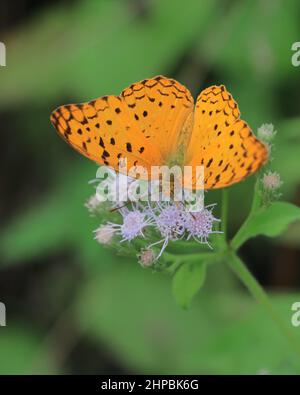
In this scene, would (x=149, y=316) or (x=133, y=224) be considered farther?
(x=149, y=316)

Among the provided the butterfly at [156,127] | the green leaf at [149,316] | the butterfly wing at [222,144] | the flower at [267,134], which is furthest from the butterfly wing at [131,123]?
the green leaf at [149,316]

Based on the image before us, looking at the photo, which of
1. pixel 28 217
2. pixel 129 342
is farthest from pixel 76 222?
pixel 129 342

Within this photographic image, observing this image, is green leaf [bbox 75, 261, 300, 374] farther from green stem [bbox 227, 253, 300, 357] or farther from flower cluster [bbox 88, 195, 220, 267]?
flower cluster [bbox 88, 195, 220, 267]

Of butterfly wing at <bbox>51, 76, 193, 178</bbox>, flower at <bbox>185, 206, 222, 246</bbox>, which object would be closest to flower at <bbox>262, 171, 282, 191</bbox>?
flower at <bbox>185, 206, 222, 246</bbox>

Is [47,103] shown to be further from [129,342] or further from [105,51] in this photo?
[129,342]

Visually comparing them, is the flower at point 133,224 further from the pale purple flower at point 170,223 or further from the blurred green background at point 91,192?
the blurred green background at point 91,192

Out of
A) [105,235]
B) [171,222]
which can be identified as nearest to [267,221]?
[171,222]

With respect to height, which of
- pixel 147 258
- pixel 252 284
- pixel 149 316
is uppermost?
pixel 147 258

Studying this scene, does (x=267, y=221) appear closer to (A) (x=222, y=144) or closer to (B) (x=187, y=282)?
(B) (x=187, y=282)

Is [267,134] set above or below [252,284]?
above
